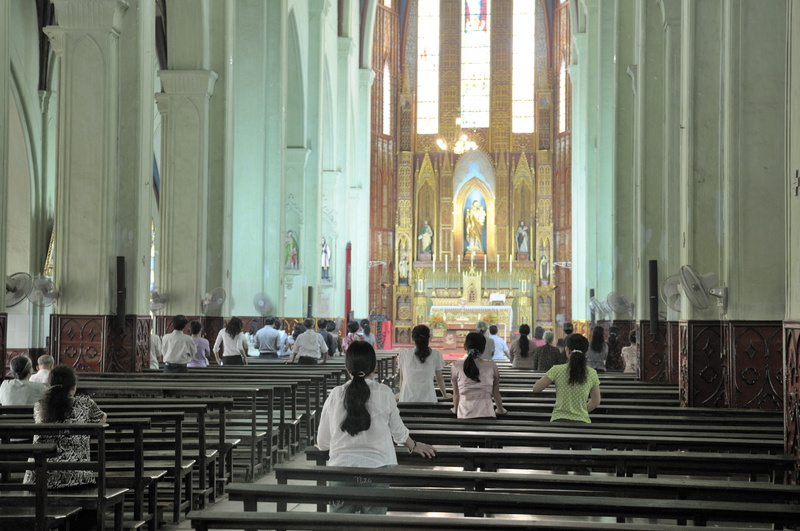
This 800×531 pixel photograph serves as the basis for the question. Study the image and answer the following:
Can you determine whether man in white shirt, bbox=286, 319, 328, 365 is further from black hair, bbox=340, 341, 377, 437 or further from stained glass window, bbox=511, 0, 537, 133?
stained glass window, bbox=511, 0, 537, 133

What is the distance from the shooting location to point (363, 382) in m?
5.18

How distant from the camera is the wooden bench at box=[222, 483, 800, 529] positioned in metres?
4.30

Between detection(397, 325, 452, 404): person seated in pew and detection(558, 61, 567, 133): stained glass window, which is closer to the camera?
detection(397, 325, 452, 404): person seated in pew

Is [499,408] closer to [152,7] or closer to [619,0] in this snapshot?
[152,7]

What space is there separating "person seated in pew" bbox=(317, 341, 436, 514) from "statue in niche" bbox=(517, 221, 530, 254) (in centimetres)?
3256

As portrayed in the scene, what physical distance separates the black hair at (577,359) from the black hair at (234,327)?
280 inches

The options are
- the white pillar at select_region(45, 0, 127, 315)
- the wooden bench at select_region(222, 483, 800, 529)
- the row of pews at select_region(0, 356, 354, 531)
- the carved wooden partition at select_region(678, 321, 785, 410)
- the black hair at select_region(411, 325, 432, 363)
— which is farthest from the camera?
the white pillar at select_region(45, 0, 127, 315)

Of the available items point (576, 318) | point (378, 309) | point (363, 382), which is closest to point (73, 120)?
point (363, 382)

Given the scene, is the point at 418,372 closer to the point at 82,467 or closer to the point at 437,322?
the point at 82,467

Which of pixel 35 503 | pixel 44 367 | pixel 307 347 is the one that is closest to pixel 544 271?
pixel 307 347

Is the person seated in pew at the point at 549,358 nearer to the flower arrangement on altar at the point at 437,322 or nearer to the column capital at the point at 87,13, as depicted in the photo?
the column capital at the point at 87,13

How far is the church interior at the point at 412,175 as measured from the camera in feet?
30.1

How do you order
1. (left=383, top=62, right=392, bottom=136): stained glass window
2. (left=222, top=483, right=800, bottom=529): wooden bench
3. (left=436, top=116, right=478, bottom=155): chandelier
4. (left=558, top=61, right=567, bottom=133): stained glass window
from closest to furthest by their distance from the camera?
(left=222, top=483, right=800, bottom=529): wooden bench, (left=436, top=116, right=478, bottom=155): chandelier, (left=558, top=61, right=567, bottom=133): stained glass window, (left=383, top=62, right=392, bottom=136): stained glass window

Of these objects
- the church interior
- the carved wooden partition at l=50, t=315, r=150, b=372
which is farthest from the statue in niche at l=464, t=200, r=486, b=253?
the carved wooden partition at l=50, t=315, r=150, b=372
